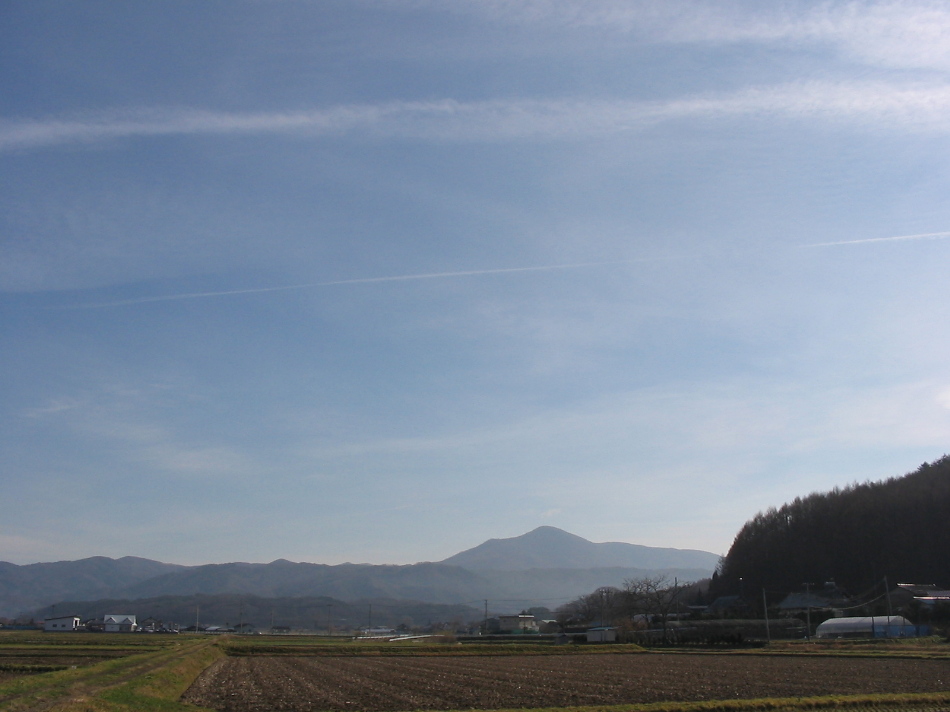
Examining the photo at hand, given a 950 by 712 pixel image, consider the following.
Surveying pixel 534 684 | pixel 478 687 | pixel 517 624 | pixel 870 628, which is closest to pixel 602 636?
pixel 870 628

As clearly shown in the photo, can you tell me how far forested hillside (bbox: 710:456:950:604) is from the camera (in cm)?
10412

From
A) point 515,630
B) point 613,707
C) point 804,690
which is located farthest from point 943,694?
point 515,630

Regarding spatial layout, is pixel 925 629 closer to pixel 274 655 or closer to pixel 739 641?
pixel 739 641

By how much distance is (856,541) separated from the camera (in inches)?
4382

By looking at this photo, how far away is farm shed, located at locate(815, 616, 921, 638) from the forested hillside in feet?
126

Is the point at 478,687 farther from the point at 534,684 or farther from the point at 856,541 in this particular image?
the point at 856,541

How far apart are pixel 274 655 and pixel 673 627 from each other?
49.9m

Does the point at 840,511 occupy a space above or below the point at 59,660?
above

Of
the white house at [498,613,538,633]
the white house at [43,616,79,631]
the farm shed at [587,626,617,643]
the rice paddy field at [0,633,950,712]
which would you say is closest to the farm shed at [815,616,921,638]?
the farm shed at [587,626,617,643]

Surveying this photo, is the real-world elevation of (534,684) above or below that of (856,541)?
below

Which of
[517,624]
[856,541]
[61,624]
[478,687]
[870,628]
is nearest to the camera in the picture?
[478,687]

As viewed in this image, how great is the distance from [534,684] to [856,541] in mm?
103126

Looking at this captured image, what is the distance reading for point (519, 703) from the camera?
2005 centimetres

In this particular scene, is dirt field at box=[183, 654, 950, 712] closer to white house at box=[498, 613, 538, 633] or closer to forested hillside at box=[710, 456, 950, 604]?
white house at box=[498, 613, 538, 633]
